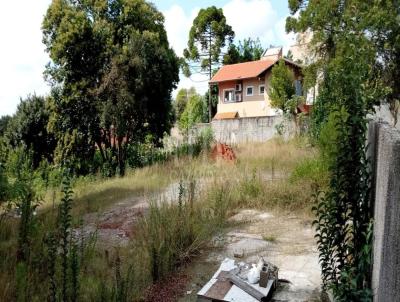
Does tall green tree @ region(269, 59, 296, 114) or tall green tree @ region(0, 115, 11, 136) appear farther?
tall green tree @ region(269, 59, 296, 114)

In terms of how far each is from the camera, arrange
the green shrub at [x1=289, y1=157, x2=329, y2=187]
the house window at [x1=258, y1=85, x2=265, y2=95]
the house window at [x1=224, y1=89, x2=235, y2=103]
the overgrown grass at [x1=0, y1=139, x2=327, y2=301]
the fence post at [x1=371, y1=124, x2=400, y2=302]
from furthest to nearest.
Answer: the house window at [x1=224, y1=89, x2=235, y2=103] → the house window at [x1=258, y1=85, x2=265, y2=95] → the green shrub at [x1=289, y1=157, x2=329, y2=187] → the overgrown grass at [x1=0, y1=139, x2=327, y2=301] → the fence post at [x1=371, y1=124, x2=400, y2=302]

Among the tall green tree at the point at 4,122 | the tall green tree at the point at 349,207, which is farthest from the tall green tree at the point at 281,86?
the tall green tree at the point at 349,207

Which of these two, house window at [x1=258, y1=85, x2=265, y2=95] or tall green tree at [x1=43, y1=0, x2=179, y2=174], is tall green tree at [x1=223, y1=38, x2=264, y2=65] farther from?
tall green tree at [x1=43, y1=0, x2=179, y2=174]

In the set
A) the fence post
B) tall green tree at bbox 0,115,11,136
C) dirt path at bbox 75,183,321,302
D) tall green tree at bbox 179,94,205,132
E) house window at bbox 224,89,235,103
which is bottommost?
dirt path at bbox 75,183,321,302

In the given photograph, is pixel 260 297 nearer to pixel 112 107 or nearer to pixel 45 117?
pixel 112 107

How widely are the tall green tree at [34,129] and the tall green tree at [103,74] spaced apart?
1.77m

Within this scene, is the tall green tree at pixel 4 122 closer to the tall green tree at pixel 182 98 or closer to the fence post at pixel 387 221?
the fence post at pixel 387 221

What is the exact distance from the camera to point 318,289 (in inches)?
134

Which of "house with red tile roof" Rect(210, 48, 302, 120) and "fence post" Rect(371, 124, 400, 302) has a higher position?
"house with red tile roof" Rect(210, 48, 302, 120)

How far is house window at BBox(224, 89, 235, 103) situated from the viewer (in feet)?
99.5

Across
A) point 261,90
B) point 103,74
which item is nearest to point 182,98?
point 261,90

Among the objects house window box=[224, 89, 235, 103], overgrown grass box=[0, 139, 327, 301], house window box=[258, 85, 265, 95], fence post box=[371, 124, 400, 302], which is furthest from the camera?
house window box=[224, 89, 235, 103]

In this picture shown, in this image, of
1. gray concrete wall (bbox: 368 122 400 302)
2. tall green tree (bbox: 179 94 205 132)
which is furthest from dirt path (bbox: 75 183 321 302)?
tall green tree (bbox: 179 94 205 132)

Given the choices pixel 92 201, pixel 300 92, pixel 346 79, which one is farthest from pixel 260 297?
pixel 300 92
